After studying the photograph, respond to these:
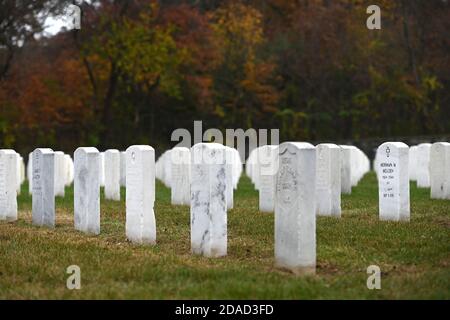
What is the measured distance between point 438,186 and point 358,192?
309 cm

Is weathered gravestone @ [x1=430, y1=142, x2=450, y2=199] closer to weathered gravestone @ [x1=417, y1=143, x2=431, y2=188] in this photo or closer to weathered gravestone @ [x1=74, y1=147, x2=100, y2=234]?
weathered gravestone @ [x1=417, y1=143, x2=431, y2=188]

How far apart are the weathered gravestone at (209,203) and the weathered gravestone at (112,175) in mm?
8173

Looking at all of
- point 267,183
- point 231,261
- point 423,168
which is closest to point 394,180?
point 267,183

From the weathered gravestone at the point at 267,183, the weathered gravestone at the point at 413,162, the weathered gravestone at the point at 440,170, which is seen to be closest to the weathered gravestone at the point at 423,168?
the weathered gravestone at the point at 413,162

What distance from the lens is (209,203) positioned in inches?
417

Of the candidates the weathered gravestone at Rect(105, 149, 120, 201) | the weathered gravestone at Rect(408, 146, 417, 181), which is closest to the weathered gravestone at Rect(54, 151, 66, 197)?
the weathered gravestone at Rect(105, 149, 120, 201)

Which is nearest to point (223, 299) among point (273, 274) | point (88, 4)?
point (273, 274)

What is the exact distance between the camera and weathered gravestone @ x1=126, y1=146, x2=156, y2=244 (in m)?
11.9

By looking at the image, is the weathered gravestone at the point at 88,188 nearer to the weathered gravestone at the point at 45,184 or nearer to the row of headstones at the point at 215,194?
the row of headstones at the point at 215,194

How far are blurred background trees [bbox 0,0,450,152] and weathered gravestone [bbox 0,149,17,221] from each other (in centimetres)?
2178

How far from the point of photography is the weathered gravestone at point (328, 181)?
47.9 ft

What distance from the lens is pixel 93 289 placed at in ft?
27.6

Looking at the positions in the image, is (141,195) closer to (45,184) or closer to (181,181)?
(45,184)
